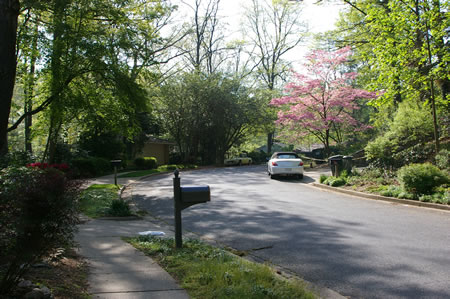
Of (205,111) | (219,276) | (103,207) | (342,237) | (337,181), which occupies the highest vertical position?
(205,111)

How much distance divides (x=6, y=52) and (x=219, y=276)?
15.5 feet

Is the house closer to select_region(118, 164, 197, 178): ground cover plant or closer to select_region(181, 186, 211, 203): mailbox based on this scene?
select_region(118, 164, 197, 178): ground cover plant

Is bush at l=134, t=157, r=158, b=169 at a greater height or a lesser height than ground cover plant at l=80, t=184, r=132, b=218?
greater

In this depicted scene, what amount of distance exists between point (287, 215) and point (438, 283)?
511 cm

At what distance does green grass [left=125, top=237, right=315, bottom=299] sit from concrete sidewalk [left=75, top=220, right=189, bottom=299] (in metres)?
0.16

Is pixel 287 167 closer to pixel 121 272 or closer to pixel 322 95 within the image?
pixel 322 95

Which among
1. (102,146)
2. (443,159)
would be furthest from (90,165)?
(443,159)

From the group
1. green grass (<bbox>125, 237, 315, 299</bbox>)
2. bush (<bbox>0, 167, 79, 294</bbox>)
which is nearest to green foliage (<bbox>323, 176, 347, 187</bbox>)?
green grass (<bbox>125, 237, 315, 299</bbox>)

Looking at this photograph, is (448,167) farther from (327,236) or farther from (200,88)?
(200,88)

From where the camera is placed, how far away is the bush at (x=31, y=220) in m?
3.29

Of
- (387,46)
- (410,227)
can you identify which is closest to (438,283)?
(410,227)

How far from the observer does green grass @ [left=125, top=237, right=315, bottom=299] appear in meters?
3.92

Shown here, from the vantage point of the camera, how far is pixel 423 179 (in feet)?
35.6

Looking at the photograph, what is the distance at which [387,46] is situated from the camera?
13.6m
